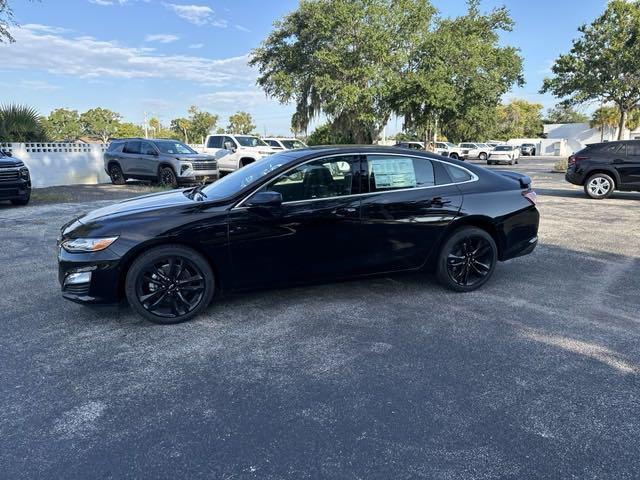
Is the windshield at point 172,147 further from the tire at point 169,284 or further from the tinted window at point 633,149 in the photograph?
the tinted window at point 633,149

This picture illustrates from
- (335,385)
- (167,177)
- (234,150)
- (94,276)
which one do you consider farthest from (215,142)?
(335,385)

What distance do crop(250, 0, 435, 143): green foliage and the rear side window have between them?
962 centimetres

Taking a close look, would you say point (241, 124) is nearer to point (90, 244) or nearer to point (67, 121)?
point (67, 121)

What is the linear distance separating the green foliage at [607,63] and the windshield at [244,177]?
29716mm

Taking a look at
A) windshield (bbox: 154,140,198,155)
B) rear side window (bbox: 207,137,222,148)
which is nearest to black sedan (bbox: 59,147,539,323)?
windshield (bbox: 154,140,198,155)

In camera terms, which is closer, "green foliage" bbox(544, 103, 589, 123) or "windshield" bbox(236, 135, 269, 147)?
"windshield" bbox(236, 135, 269, 147)

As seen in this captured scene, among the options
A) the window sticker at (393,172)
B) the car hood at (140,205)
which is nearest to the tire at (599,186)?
the window sticker at (393,172)

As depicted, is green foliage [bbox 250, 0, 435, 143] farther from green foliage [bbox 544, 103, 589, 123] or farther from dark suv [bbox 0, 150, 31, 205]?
green foliage [bbox 544, 103, 589, 123]

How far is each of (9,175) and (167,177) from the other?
5198mm

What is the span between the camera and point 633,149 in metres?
12.2

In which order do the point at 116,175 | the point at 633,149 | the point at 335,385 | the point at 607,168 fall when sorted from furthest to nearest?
the point at 116,175 → the point at 607,168 → the point at 633,149 → the point at 335,385

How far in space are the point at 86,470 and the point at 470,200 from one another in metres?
4.14

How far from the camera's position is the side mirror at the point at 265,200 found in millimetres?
4223

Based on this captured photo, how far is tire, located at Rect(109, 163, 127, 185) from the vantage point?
17.5m
